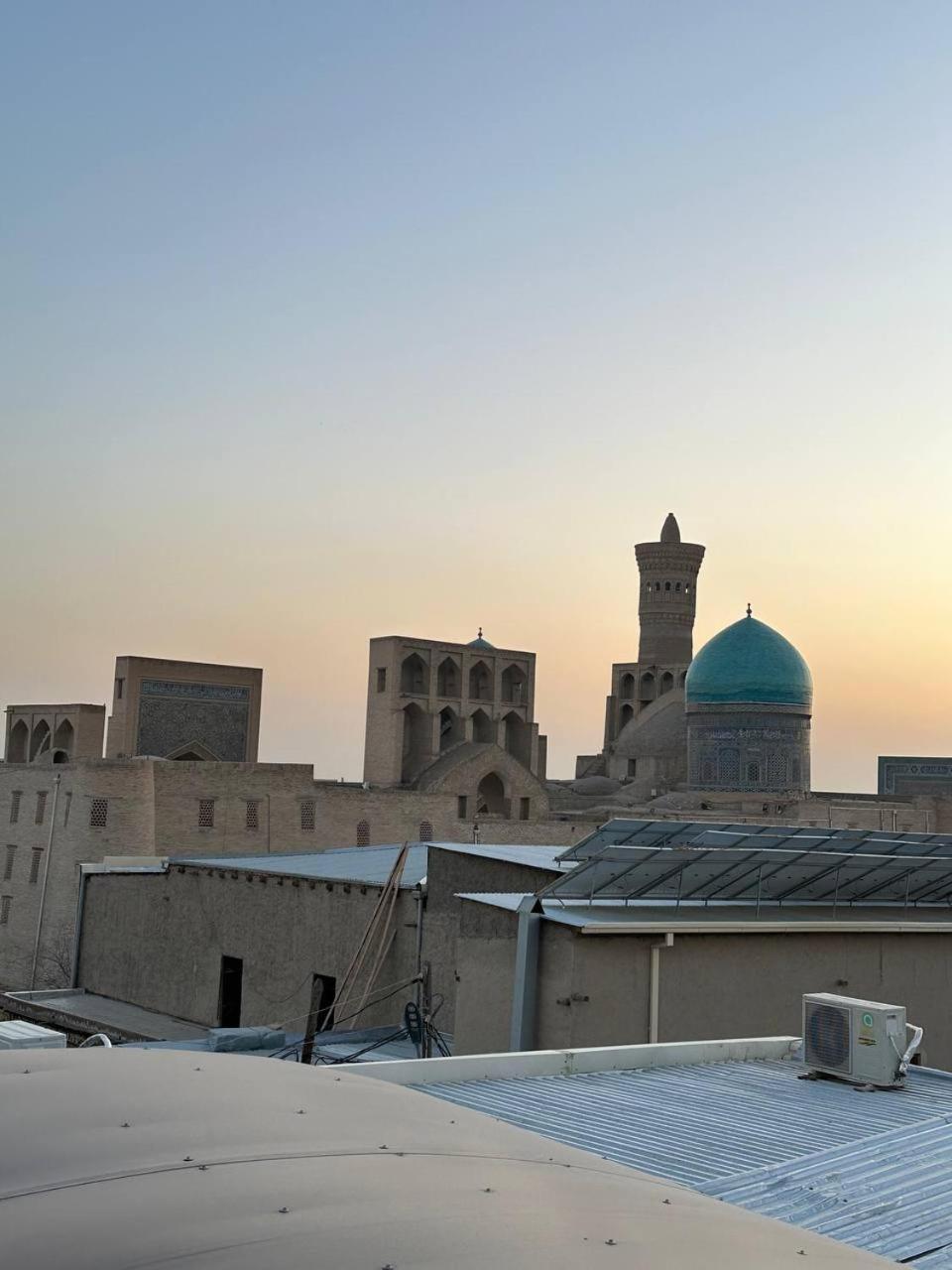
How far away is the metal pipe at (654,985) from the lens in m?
11.4

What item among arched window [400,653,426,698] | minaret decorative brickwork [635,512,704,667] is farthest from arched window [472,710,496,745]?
minaret decorative brickwork [635,512,704,667]

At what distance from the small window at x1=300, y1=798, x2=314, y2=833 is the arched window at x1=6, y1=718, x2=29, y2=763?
13334 millimetres

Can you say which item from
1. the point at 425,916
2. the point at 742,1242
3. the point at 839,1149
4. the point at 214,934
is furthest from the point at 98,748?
the point at 742,1242

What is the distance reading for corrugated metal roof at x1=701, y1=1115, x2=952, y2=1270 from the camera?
5520mm

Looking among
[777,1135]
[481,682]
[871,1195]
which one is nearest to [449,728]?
[481,682]

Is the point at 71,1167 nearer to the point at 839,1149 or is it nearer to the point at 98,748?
the point at 839,1149

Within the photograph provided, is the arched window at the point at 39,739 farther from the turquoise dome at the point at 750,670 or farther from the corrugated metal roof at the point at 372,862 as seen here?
the turquoise dome at the point at 750,670

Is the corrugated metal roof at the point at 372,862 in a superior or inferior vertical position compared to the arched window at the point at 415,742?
inferior

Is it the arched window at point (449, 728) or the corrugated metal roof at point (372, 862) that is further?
the arched window at point (449, 728)

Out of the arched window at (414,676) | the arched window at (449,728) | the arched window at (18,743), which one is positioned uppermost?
the arched window at (414,676)

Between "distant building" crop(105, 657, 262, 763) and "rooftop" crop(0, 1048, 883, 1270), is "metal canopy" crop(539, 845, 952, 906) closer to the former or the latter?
"rooftop" crop(0, 1048, 883, 1270)

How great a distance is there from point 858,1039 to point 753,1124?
1.58 m

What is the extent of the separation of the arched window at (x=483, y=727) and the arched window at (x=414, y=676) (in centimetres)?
283

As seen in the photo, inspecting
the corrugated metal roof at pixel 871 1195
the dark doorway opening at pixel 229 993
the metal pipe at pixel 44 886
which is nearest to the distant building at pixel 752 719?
the metal pipe at pixel 44 886
